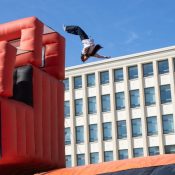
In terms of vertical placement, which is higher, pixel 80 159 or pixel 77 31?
pixel 77 31

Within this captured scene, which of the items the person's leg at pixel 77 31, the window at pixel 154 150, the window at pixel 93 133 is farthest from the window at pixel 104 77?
the person's leg at pixel 77 31

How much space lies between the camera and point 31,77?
48.1ft

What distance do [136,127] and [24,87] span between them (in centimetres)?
3368

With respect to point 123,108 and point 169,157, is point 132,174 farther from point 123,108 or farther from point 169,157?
point 123,108

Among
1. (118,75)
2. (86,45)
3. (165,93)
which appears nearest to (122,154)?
(165,93)

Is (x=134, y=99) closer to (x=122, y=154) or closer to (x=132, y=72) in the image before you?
(x=132, y=72)

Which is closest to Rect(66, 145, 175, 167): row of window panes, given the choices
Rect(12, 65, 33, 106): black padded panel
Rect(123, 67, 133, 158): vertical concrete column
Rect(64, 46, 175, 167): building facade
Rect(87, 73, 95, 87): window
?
Rect(64, 46, 175, 167): building facade

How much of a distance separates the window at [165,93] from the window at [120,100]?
13.0ft

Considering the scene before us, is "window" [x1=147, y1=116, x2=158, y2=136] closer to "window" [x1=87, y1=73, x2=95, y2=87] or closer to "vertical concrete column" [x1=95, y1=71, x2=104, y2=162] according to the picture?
"vertical concrete column" [x1=95, y1=71, x2=104, y2=162]

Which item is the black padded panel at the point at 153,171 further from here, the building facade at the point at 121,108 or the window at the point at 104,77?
the window at the point at 104,77

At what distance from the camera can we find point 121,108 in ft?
160

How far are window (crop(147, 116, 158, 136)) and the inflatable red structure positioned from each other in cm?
3127

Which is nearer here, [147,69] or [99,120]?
[147,69]

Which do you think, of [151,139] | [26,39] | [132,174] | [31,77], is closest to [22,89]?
[31,77]
